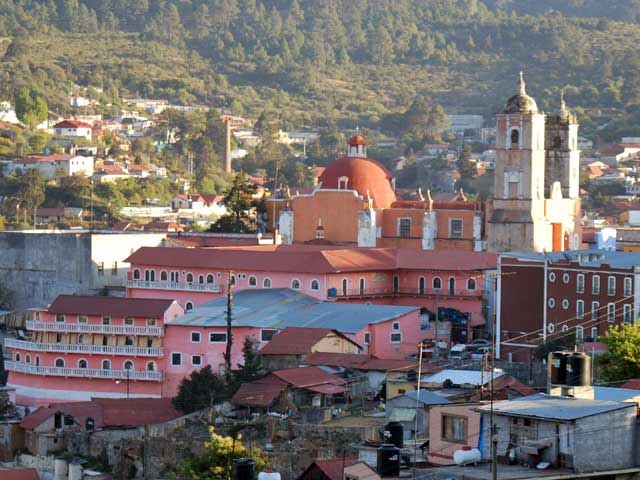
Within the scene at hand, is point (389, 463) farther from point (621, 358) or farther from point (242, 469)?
point (621, 358)

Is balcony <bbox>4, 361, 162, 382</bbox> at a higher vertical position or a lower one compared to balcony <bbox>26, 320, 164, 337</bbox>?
lower

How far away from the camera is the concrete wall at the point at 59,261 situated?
205 feet

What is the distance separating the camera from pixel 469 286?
54906 mm

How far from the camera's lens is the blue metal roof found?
4934 centimetres

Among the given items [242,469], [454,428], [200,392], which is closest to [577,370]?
[454,428]

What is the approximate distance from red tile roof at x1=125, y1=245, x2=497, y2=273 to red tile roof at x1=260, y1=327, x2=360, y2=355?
6.87 m

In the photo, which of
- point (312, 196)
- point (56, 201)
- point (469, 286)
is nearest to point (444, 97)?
point (56, 201)

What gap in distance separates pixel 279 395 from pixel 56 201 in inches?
2216

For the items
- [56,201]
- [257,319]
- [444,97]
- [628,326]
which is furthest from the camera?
[444,97]

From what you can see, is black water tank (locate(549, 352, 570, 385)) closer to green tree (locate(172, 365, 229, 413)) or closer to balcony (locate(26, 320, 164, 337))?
green tree (locate(172, 365, 229, 413))

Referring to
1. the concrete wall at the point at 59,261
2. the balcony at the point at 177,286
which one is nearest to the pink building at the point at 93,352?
the balcony at the point at 177,286

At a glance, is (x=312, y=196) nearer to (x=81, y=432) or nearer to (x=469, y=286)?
(x=469, y=286)

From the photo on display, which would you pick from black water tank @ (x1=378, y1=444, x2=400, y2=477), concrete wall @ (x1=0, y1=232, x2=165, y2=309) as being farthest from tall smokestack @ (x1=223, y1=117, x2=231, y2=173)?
black water tank @ (x1=378, y1=444, x2=400, y2=477)

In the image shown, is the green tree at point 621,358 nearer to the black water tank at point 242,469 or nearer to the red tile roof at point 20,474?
the red tile roof at point 20,474
